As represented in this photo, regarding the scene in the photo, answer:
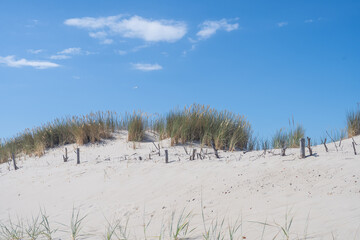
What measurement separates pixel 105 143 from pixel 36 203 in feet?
16.5

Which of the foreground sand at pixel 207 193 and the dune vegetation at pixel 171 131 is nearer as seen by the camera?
the foreground sand at pixel 207 193

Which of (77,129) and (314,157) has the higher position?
(77,129)

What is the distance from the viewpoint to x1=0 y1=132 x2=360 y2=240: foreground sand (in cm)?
419

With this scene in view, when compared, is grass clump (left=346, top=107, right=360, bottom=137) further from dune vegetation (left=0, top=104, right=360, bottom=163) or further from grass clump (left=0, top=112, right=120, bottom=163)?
grass clump (left=0, top=112, right=120, bottom=163)

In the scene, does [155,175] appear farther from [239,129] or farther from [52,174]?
[239,129]

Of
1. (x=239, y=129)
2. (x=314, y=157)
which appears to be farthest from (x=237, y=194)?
(x=239, y=129)

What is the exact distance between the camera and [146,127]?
12117 mm

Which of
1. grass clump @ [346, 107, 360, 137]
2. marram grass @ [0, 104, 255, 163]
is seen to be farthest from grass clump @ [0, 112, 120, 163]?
grass clump @ [346, 107, 360, 137]

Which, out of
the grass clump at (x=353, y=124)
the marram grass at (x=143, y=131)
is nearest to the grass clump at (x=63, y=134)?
the marram grass at (x=143, y=131)

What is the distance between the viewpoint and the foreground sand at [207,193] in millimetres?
4194

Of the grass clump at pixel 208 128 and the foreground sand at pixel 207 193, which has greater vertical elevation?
the grass clump at pixel 208 128

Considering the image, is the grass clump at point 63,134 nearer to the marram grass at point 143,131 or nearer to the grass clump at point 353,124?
the marram grass at point 143,131

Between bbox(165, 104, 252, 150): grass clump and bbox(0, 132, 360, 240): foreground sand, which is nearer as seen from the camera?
bbox(0, 132, 360, 240): foreground sand

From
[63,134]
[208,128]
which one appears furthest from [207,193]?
[63,134]
